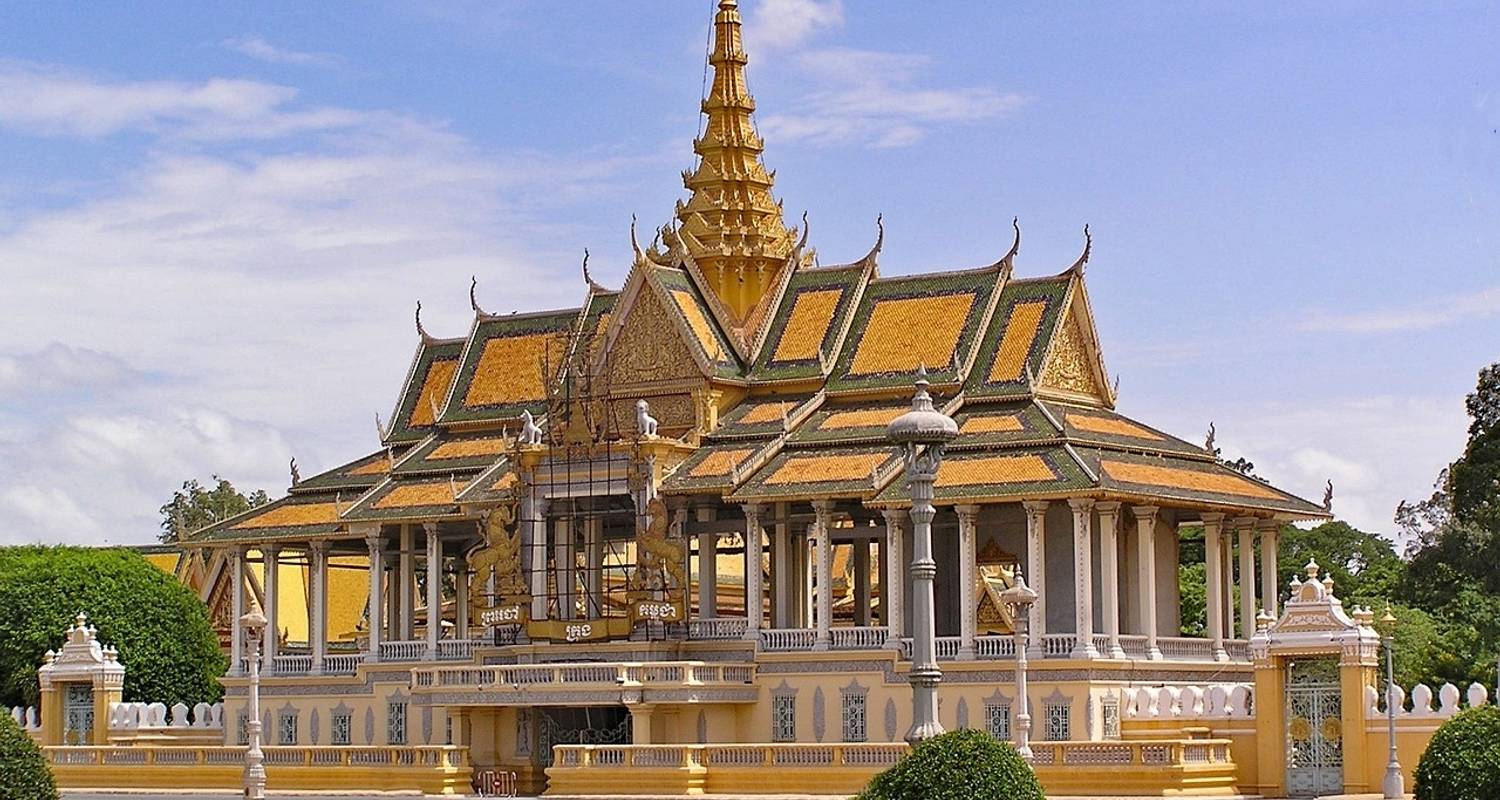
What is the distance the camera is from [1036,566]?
5159cm

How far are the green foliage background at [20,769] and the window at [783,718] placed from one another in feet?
60.0

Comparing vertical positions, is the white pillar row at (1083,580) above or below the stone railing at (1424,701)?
above

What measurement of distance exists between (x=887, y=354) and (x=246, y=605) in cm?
2367

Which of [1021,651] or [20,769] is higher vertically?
[1021,651]

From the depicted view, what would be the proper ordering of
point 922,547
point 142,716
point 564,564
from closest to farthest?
point 922,547
point 564,564
point 142,716

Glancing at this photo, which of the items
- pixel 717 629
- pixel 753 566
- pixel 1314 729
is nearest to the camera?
pixel 1314 729

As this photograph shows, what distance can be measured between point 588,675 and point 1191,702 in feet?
36.5

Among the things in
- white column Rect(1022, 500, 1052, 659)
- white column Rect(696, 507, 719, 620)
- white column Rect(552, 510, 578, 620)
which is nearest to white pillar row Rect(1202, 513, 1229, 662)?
white column Rect(1022, 500, 1052, 659)

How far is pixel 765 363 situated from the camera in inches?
2330

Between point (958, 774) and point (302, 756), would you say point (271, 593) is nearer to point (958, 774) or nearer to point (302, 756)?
point (302, 756)

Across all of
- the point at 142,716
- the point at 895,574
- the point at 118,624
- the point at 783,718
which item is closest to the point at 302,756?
the point at 142,716

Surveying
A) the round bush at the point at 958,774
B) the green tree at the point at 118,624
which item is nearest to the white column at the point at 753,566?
the green tree at the point at 118,624

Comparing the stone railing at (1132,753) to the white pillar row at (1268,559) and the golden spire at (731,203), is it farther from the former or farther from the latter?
the golden spire at (731,203)

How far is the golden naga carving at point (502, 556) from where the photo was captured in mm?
56406
